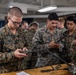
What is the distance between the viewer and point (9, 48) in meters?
2.01

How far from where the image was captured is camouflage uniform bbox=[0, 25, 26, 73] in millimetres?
1903

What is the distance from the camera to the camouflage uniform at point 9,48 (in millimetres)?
1903

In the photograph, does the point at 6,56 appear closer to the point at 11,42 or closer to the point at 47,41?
the point at 11,42

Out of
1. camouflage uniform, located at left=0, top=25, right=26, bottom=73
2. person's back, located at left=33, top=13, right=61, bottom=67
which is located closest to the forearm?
camouflage uniform, located at left=0, top=25, right=26, bottom=73

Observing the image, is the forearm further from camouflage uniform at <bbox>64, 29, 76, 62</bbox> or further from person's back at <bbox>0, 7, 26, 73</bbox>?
camouflage uniform at <bbox>64, 29, 76, 62</bbox>

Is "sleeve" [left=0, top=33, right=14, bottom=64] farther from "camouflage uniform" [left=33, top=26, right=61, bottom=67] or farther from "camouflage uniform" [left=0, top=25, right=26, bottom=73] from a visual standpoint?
"camouflage uniform" [left=33, top=26, right=61, bottom=67]

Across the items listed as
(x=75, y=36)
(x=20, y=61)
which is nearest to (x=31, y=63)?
(x=20, y=61)

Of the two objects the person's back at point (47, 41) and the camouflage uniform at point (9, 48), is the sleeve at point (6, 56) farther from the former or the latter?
the person's back at point (47, 41)

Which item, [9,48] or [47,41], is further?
[47,41]

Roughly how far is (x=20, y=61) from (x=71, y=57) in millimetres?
1022

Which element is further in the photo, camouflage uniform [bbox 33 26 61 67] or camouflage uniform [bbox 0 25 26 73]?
camouflage uniform [bbox 33 26 61 67]

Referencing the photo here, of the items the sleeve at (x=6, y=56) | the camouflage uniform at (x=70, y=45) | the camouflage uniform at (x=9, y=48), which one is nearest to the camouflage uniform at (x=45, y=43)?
the camouflage uniform at (x=70, y=45)

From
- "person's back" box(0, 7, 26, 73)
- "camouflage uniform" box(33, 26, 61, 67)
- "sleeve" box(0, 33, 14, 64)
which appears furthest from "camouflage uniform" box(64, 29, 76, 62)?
"sleeve" box(0, 33, 14, 64)

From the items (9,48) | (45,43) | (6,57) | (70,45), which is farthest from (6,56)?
(70,45)
